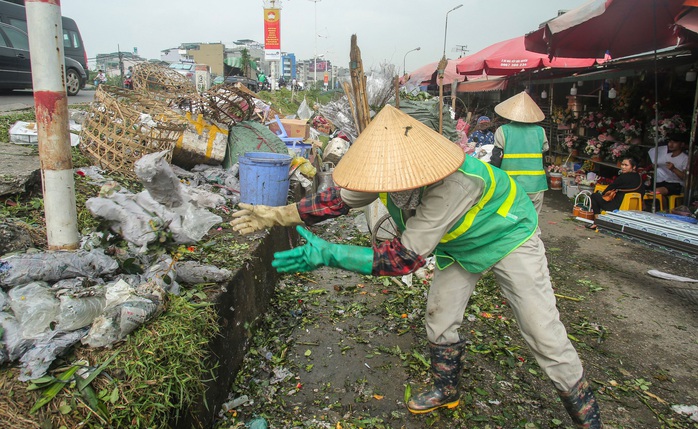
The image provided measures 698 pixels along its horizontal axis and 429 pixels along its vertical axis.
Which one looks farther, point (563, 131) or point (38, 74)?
point (563, 131)

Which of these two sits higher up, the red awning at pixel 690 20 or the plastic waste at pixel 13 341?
the red awning at pixel 690 20

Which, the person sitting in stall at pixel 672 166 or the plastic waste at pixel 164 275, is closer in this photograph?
the plastic waste at pixel 164 275

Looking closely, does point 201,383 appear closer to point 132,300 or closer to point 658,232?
point 132,300

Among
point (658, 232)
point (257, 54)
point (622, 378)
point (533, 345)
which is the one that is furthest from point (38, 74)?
point (257, 54)

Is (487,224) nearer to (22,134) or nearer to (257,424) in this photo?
(257,424)

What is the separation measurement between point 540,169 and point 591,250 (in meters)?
1.57

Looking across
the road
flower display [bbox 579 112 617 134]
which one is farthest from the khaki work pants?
the road

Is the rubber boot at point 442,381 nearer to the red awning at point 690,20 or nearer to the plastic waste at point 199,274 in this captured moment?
the plastic waste at point 199,274

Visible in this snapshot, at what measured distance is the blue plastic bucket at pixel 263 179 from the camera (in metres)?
4.64

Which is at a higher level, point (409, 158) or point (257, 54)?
point (257, 54)

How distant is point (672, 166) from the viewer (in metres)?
6.86

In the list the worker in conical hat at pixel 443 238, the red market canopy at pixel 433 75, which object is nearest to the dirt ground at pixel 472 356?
the worker in conical hat at pixel 443 238

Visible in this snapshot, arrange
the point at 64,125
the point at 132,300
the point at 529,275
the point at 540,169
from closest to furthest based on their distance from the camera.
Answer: the point at 132,300
the point at 529,275
the point at 64,125
the point at 540,169

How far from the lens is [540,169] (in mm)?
4863
